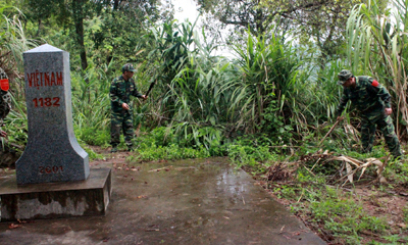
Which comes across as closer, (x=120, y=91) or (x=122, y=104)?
(x=122, y=104)

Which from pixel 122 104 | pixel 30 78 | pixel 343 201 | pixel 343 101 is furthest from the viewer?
pixel 122 104

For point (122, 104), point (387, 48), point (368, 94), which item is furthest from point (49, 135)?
point (387, 48)

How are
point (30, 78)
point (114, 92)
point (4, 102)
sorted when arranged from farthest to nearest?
point (114, 92), point (4, 102), point (30, 78)

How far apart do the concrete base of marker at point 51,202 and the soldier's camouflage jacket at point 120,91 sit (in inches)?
132

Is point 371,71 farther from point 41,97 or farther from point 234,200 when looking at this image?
point 41,97

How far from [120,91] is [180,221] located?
4.04 meters

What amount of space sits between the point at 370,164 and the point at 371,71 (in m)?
2.35

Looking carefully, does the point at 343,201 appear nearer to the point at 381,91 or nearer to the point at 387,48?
the point at 381,91

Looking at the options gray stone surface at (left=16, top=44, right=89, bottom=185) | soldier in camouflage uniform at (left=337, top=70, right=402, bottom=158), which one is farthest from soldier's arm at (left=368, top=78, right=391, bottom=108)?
gray stone surface at (left=16, top=44, right=89, bottom=185)

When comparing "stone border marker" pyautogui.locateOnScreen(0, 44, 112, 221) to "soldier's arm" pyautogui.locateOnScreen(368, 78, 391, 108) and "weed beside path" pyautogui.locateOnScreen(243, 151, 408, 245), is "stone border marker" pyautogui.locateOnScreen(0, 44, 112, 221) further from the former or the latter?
"soldier's arm" pyautogui.locateOnScreen(368, 78, 391, 108)

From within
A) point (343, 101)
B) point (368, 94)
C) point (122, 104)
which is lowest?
point (122, 104)

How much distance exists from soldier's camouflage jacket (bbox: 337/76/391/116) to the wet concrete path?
232 cm

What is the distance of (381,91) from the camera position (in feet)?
15.6

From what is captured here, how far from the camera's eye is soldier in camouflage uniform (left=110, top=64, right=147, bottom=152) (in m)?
6.21
